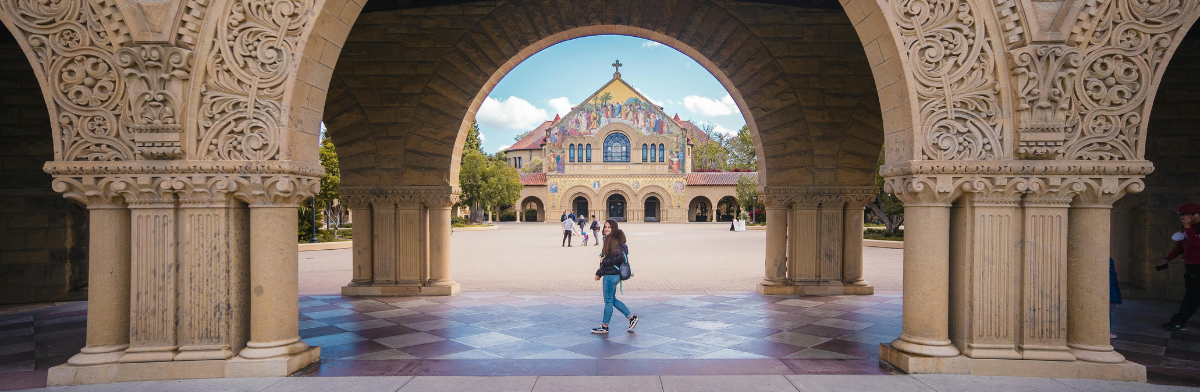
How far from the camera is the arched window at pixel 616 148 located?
4888 centimetres

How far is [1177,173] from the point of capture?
865 cm

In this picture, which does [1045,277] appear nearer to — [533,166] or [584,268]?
[584,268]

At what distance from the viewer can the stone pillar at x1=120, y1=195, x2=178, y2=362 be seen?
4.42 m

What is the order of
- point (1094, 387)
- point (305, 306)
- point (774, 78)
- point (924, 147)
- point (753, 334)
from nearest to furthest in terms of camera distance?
point (1094, 387) < point (924, 147) < point (753, 334) < point (305, 306) < point (774, 78)

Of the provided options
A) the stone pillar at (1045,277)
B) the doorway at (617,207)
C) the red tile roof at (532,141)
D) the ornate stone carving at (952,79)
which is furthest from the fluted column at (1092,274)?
the red tile roof at (532,141)

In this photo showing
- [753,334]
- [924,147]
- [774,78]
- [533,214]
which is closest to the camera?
[924,147]

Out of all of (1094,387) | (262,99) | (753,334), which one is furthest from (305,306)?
(1094,387)

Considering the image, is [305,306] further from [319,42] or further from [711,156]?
[711,156]

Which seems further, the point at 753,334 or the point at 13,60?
the point at 13,60

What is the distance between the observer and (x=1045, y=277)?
4.42m

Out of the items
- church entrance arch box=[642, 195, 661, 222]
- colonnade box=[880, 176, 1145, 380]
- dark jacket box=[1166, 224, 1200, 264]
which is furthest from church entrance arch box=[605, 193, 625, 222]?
colonnade box=[880, 176, 1145, 380]

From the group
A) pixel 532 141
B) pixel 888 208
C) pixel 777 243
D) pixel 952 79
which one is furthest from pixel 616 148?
pixel 952 79

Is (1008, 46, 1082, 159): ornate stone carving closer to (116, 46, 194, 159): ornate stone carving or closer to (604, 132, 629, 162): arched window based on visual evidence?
(116, 46, 194, 159): ornate stone carving

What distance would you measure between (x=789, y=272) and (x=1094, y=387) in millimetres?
5372
